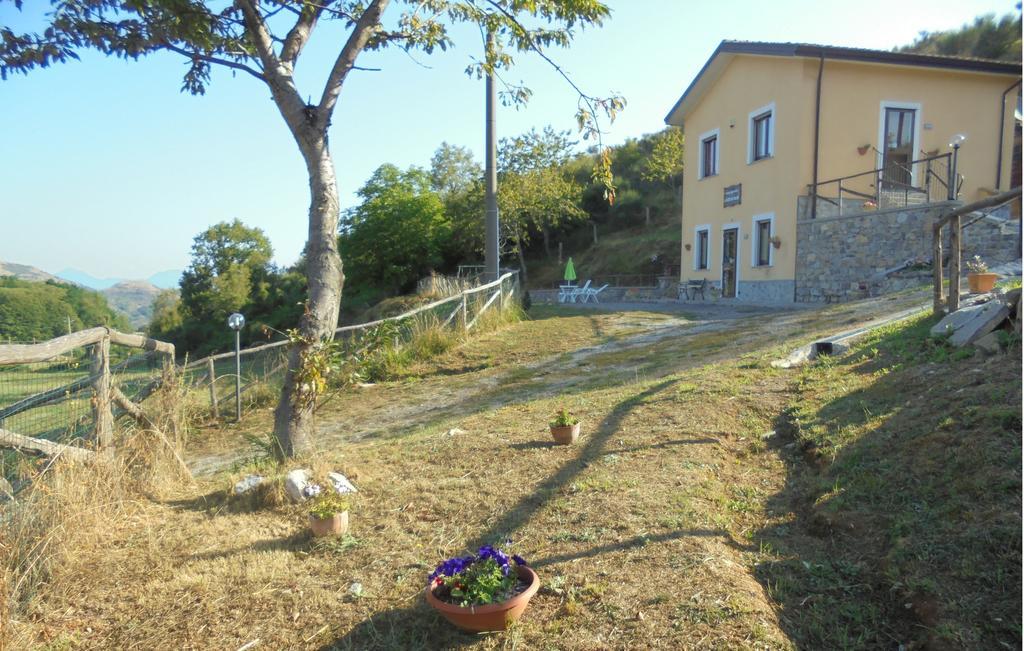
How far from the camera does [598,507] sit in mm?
3490

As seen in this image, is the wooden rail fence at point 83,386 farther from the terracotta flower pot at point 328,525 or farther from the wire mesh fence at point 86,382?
the terracotta flower pot at point 328,525

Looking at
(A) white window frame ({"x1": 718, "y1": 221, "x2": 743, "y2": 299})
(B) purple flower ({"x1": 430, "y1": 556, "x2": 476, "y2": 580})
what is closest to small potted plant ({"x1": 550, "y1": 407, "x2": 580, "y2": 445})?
(B) purple flower ({"x1": 430, "y1": 556, "x2": 476, "y2": 580})

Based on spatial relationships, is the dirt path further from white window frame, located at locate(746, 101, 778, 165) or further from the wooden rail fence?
white window frame, located at locate(746, 101, 778, 165)

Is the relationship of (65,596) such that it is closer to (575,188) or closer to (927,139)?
(927,139)

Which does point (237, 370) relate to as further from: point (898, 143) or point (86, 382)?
point (898, 143)

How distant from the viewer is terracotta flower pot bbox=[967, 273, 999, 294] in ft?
25.5

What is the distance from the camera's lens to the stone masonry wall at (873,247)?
12127mm

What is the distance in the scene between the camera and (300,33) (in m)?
4.90

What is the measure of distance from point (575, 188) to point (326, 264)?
29203mm

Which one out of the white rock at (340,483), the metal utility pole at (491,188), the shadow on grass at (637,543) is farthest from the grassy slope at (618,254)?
the shadow on grass at (637,543)

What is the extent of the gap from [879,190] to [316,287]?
597 inches

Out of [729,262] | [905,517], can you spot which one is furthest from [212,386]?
[729,262]

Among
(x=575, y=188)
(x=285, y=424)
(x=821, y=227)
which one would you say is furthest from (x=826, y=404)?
(x=575, y=188)

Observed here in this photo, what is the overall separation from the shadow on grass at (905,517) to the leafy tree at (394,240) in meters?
31.0
